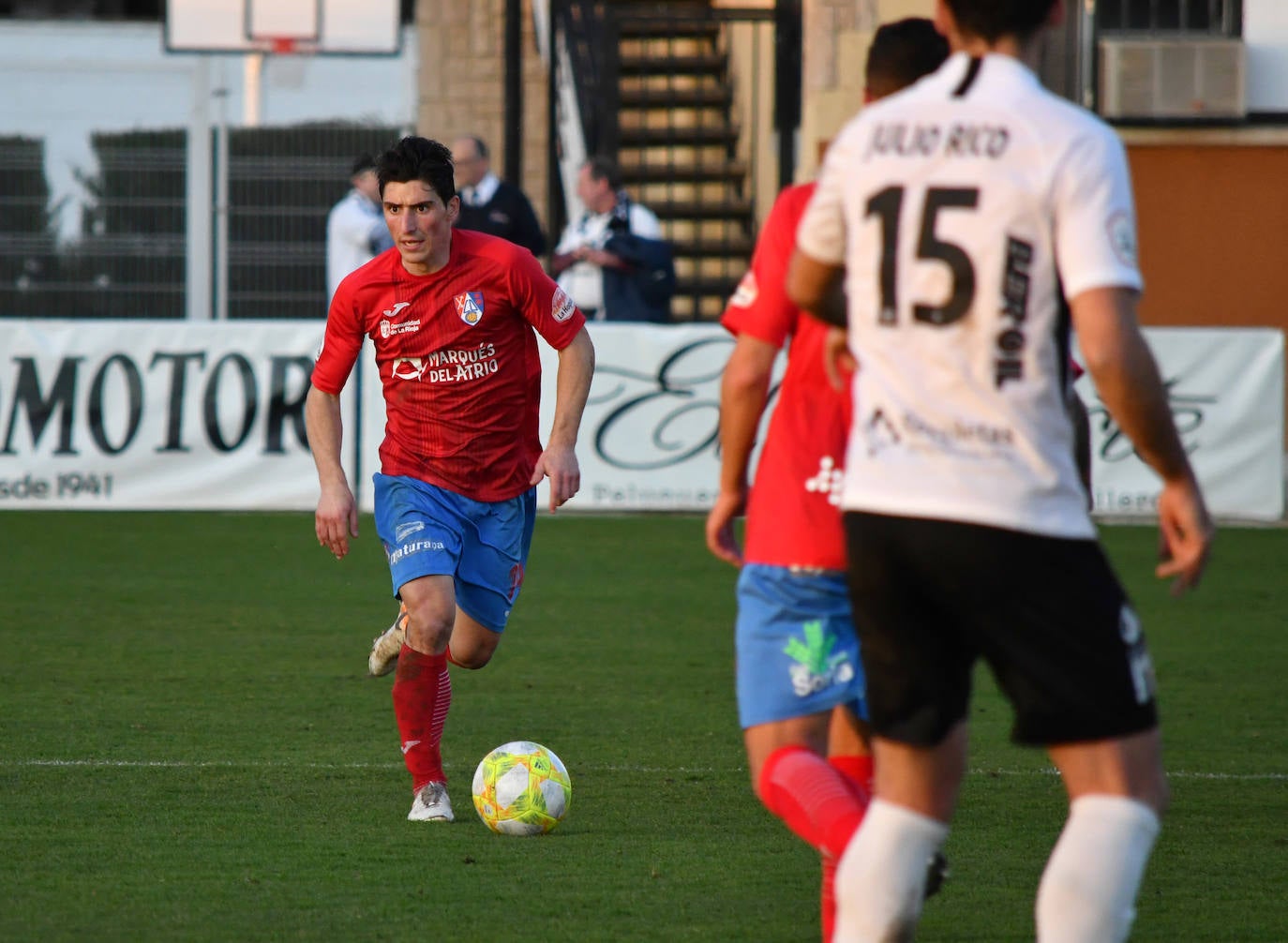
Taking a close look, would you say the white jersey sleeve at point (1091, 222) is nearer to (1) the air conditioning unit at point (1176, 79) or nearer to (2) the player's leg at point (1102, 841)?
(2) the player's leg at point (1102, 841)

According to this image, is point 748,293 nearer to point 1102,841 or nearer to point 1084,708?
point 1084,708

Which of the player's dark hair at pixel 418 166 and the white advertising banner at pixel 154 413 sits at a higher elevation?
the player's dark hair at pixel 418 166

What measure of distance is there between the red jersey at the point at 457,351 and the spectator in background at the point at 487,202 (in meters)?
7.16

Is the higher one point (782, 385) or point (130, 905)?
point (782, 385)

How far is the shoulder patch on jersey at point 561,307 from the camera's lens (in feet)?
18.5

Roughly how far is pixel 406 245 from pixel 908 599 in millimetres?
2824

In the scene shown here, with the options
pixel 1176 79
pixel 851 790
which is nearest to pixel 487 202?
pixel 1176 79

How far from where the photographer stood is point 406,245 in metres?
5.44

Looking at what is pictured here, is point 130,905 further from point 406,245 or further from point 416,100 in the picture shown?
point 416,100

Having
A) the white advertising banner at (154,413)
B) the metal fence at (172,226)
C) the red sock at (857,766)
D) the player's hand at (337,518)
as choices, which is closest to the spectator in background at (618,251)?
the white advertising banner at (154,413)

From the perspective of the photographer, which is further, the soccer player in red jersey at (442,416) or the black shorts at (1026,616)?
the soccer player in red jersey at (442,416)

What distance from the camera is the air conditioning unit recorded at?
16969mm

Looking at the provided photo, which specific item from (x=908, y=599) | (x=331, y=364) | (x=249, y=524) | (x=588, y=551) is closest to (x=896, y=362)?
(x=908, y=599)

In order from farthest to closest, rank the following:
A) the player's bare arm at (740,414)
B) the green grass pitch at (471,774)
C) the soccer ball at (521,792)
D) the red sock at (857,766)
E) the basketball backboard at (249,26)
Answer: the basketball backboard at (249,26)
the soccer ball at (521,792)
the green grass pitch at (471,774)
the red sock at (857,766)
the player's bare arm at (740,414)
